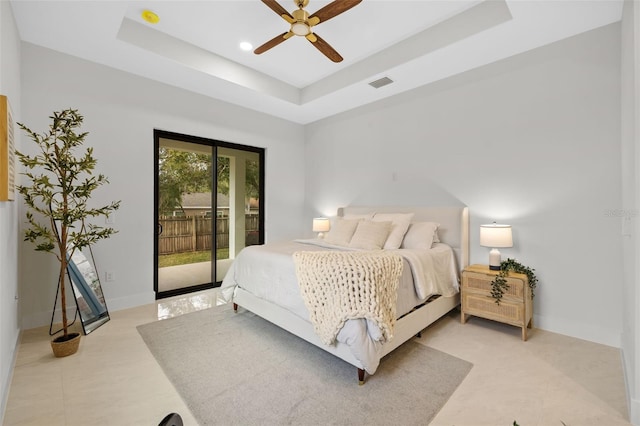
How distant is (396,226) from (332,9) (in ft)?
7.59

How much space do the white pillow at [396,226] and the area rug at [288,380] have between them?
1.10 m

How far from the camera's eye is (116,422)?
5.33 feet

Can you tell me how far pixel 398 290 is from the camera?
2305 millimetres

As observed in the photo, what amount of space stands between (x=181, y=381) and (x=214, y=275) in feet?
Answer: 8.12

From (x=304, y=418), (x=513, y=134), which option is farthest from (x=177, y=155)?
(x=513, y=134)

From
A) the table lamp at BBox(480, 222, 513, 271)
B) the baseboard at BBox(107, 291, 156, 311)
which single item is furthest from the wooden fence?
the table lamp at BBox(480, 222, 513, 271)

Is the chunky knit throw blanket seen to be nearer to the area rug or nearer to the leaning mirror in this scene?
the area rug

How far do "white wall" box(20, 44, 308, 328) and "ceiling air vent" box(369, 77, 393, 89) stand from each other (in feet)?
7.04

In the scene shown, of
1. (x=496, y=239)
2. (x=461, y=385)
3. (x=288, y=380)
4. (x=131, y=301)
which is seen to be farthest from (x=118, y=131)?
(x=496, y=239)

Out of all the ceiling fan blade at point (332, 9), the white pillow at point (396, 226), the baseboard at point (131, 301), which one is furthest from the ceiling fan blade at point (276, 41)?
the baseboard at point (131, 301)

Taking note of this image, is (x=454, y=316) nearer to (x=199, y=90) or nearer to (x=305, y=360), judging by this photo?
(x=305, y=360)

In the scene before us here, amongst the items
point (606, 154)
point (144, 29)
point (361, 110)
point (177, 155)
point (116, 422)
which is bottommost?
point (116, 422)

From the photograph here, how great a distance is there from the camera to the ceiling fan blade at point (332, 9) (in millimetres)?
2211

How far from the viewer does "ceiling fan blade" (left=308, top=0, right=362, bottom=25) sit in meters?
2.21
